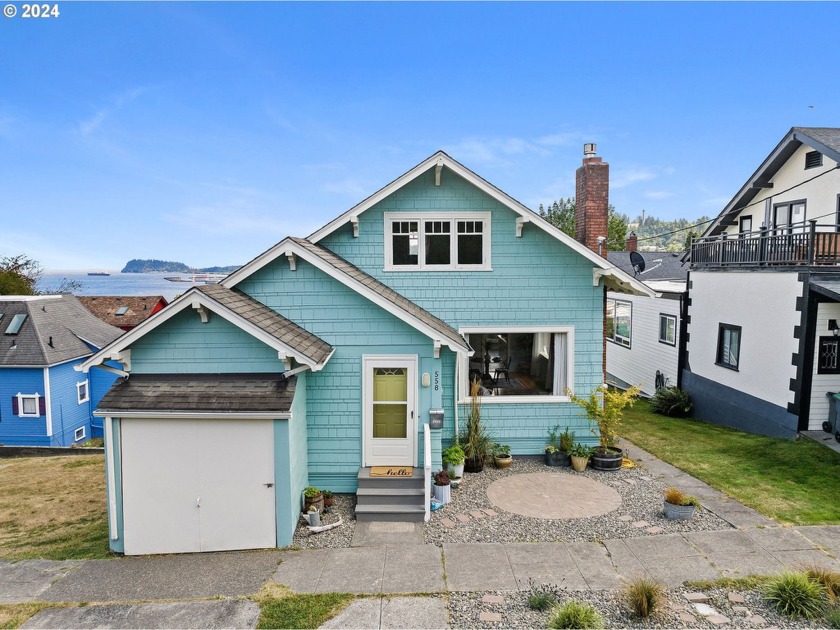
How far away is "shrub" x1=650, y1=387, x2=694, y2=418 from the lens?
57.1 ft

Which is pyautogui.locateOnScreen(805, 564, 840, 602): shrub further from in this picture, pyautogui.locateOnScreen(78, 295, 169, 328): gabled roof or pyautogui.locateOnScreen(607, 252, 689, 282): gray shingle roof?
pyautogui.locateOnScreen(78, 295, 169, 328): gabled roof

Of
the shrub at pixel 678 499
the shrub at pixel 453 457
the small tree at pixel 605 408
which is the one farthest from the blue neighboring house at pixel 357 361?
the shrub at pixel 678 499

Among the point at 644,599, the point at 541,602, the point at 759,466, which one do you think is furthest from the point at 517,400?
the point at 644,599

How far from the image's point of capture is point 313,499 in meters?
8.85

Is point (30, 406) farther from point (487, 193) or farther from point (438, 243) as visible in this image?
point (487, 193)

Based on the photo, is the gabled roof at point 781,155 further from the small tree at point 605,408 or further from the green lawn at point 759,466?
the small tree at point 605,408

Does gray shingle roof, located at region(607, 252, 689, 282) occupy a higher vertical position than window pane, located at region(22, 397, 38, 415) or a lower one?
higher

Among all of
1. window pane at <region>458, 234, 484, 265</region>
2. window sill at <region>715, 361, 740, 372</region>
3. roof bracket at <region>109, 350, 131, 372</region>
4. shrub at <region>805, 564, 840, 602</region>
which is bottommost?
shrub at <region>805, 564, 840, 602</region>

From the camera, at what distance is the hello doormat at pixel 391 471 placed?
371 inches

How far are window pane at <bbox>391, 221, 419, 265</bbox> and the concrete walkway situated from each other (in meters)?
5.93

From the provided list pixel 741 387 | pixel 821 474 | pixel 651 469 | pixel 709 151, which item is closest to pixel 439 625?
pixel 651 469

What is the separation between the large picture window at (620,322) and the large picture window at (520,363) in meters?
12.3

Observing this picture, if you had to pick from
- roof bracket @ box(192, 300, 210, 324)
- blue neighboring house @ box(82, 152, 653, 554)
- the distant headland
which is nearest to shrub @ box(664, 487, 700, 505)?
blue neighboring house @ box(82, 152, 653, 554)

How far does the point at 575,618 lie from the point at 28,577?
760 cm
